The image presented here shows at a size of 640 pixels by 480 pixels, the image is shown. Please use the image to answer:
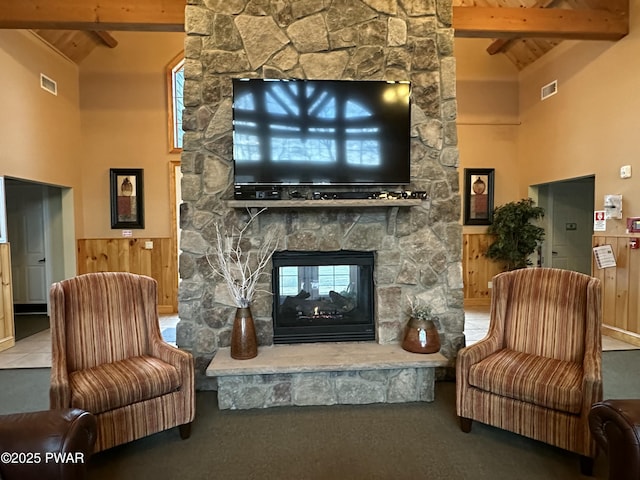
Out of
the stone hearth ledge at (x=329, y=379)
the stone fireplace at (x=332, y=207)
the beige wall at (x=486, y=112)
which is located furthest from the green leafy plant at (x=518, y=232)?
the stone hearth ledge at (x=329, y=379)

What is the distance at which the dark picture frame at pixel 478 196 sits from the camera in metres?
5.69

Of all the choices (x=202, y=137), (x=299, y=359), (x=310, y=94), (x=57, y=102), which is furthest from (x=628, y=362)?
(x=57, y=102)

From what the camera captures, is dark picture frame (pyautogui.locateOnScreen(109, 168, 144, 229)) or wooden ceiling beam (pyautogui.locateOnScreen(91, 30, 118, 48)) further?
dark picture frame (pyautogui.locateOnScreen(109, 168, 144, 229))

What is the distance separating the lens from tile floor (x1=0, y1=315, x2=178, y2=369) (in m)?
3.47

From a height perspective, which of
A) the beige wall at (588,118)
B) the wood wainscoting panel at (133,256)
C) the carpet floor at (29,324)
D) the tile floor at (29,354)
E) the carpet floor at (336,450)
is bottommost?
the carpet floor at (29,324)

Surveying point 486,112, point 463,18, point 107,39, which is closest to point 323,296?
point 463,18

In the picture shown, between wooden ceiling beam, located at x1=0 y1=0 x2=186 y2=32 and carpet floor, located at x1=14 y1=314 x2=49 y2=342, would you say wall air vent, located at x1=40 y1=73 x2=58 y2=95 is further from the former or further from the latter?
carpet floor, located at x1=14 y1=314 x2=49 y2=342

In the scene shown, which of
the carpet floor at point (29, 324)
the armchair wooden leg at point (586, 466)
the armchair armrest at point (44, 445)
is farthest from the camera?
the carpet floor at point (29, 324)

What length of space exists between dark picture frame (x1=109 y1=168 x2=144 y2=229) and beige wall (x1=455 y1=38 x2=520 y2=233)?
4925mm

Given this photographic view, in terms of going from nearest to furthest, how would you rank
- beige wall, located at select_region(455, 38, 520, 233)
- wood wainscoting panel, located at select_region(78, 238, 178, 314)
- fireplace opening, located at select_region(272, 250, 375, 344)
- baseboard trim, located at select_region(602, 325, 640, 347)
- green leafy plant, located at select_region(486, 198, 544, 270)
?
1. fireplace opening, located at select_region(272, 250, 375, 344)
2. baseboard trim, located at select_region(602, 325, 640, 347)
3. green leafy plant, located at select_region(486, 198, 544, 270)
4. wood wainscoting panel, located at select_region(78, 238, 178, 314)
5. beige wall, located at select_region(455, 38, 520, 233)

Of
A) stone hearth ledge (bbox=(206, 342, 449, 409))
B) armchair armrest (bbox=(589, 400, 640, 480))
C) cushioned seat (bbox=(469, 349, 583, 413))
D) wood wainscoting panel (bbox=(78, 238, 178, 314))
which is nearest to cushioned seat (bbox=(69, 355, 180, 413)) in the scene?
stone hearth ledge (bbox=(206, 342, 449, 409))

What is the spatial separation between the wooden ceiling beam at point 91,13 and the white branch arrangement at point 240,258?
2.43 meters

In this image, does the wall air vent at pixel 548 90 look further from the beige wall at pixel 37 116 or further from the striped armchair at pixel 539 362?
the beige wall at pixel 37 116

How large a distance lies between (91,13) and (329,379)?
4.10 m
